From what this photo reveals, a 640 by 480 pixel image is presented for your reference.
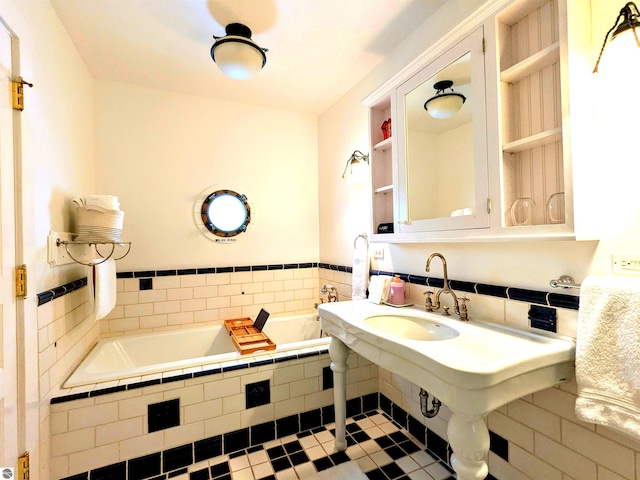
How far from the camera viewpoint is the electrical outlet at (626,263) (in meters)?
0.94

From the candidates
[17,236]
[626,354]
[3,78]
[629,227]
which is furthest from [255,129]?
[626,354]

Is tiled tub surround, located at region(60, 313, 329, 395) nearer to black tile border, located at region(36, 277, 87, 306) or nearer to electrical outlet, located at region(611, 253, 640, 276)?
black tile border, located at region(36, 277, 87, 306)

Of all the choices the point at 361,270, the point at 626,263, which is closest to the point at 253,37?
the point at 361,270

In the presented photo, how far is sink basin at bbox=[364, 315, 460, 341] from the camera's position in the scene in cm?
145

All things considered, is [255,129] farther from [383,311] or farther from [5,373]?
[5,373]

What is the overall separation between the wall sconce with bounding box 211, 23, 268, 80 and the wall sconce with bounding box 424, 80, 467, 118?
1005 mm

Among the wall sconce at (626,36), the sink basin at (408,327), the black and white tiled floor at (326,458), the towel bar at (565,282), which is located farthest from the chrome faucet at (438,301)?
the wall sconce at (626,36)

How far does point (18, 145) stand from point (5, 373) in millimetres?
907

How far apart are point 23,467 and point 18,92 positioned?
1532 millimetres

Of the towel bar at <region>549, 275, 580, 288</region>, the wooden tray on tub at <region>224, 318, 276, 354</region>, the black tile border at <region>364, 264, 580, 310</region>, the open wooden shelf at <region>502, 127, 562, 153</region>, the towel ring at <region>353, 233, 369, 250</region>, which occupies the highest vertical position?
the open wooden shelf at <region>502, 127, 562, 153</region>

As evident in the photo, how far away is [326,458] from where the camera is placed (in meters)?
1.62

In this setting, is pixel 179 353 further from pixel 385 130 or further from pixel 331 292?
pixel 385 130

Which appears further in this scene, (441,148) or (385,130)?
(385,130)

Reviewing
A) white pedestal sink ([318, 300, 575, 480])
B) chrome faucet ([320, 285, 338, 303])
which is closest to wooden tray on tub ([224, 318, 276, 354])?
chrome faucet ([320, 285, 338, 303])
